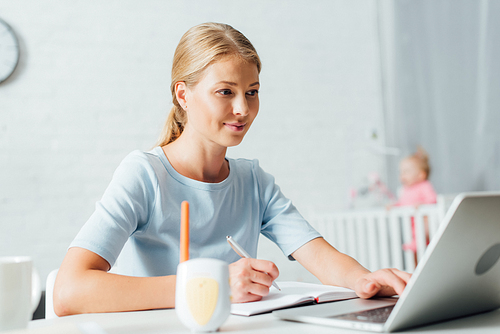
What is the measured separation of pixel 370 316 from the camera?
574 millimetres

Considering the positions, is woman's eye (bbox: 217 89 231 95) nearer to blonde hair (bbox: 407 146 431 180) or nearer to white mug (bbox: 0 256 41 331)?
white mug (bbox: 0 256 41 331)

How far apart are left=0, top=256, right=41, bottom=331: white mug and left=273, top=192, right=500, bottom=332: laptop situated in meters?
0.31

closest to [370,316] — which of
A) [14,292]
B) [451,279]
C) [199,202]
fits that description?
[451,279]

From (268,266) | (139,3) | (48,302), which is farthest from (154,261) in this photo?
(139,3)

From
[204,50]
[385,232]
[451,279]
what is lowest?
[385,232]

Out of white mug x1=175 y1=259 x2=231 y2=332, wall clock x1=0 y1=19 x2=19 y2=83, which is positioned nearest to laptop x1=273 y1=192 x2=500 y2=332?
white mug x1=175 y1=259 x2=231 y2=332

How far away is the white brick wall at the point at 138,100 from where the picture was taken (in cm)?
251

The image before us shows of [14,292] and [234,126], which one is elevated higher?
[234,126]

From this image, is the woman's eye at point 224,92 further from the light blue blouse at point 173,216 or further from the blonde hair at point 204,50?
the light blue blouse at point 173,216

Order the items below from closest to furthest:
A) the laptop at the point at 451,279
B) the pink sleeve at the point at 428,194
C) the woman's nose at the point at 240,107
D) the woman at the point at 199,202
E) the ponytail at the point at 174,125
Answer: the laptop at the point at 451,279 → the woman at the point at 199,202 → the woman's nose at the point at 240,107 → the ponytail at the point at 174,125 → the pink sleeve at the point at 428,194

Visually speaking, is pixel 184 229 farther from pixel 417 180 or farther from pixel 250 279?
pixel 417 180

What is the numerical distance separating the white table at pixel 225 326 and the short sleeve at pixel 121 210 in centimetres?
15

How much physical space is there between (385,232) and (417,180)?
56 cm

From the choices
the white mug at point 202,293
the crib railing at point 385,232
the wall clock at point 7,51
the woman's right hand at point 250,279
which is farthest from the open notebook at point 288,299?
the wall clock at point 7,51
